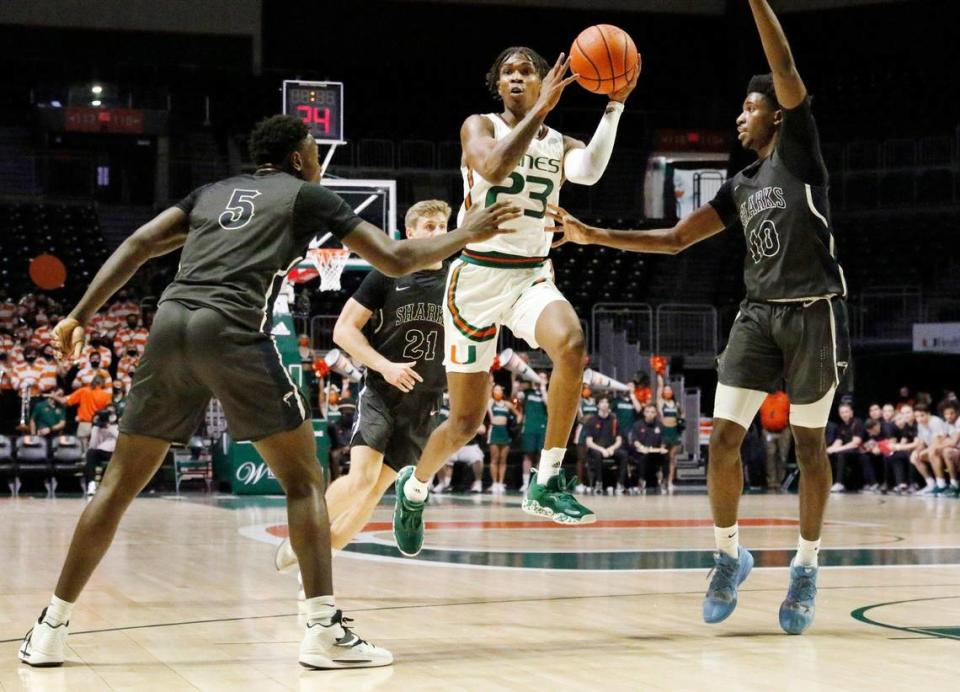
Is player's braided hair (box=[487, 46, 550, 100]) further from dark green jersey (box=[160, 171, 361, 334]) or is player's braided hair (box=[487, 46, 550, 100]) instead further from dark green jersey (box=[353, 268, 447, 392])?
dark green jersey (box=[160, 171, 361, 334])

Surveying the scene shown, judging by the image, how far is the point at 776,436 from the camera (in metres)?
20.8

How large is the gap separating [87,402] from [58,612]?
1353 centimetres

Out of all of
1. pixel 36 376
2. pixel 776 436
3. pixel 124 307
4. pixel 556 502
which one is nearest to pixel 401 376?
pixel 556 502

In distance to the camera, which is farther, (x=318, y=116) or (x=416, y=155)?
(x=416, y=155)

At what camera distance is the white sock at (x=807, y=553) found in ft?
18.7

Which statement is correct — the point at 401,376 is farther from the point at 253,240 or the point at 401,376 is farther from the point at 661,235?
the point at 253,240

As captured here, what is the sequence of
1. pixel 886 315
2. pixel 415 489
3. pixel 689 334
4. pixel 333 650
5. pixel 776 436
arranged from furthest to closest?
1. pixel 886 315
2. pixel 689 334
3. pixel 776 436
4. pixel 415 489
5. pixel 333 650

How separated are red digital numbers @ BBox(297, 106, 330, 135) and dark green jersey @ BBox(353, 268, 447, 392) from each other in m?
11.1

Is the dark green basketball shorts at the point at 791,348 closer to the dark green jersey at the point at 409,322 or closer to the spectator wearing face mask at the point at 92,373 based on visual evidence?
the dark green jersey at the point at 409,322

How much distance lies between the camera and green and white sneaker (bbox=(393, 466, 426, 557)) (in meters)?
6.61

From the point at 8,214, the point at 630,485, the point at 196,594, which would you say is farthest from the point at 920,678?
the point at 8,214

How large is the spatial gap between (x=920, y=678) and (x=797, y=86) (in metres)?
2.45

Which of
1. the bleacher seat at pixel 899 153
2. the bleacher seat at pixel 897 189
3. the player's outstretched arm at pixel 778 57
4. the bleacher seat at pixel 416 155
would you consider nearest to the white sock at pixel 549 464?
the player's outstretched arm at pixel 778 57

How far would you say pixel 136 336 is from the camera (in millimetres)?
20641
